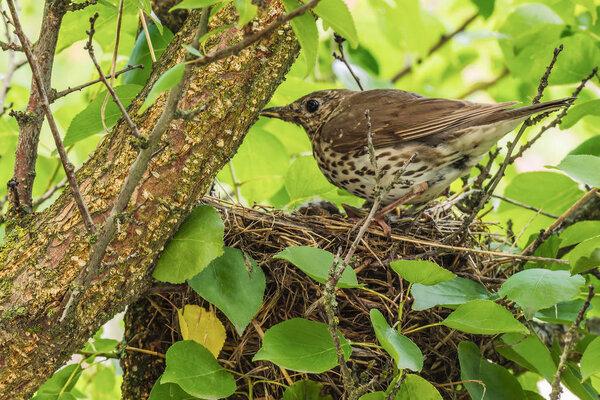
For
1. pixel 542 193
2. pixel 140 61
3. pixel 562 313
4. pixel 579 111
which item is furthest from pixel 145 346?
pixel 579 111

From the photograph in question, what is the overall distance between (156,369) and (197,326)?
1.13ft

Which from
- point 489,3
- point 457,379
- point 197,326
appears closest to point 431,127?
point 489,3

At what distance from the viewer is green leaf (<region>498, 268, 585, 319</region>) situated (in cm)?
171

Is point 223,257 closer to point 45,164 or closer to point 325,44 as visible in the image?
point 45,164

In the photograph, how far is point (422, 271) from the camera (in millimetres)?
1777

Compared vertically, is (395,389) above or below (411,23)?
below

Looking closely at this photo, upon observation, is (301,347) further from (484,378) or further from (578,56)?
(578,56)

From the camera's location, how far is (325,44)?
386cm

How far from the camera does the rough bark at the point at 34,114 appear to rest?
6.23 ft

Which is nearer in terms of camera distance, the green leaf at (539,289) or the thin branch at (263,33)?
the thin branch at (263,33)

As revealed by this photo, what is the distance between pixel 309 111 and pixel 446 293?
153cm

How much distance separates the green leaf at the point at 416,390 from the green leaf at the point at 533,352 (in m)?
0.52

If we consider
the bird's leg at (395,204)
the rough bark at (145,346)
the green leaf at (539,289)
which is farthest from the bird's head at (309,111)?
the green leaf at (539,289)

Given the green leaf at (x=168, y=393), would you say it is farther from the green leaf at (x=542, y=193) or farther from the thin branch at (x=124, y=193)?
the green leaf at (x=542, y=193)
